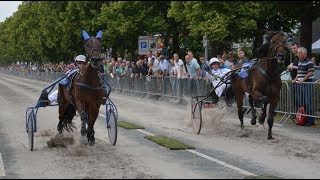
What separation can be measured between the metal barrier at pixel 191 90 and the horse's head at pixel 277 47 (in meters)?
2.90

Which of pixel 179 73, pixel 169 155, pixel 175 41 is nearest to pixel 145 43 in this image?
pixel 175 41

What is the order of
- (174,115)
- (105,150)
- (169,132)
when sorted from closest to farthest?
(105,150) → (169,132) → (174,115)

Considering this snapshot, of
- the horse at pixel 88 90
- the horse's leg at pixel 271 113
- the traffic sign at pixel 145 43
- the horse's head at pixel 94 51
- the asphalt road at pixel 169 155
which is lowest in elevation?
the asphalt road at pixel 169 155

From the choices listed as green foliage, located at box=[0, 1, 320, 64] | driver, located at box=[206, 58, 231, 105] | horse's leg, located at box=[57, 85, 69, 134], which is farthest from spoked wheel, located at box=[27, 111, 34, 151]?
driver, located at box=[206, 58, 231, 105]

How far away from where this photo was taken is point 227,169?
8719 millimetres

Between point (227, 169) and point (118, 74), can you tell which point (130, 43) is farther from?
point (227, 169)

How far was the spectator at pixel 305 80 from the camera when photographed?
14608mm

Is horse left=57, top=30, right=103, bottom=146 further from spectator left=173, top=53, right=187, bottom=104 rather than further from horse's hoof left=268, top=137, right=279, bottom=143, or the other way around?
spectator left=173, top=53, right=187, bottom=104

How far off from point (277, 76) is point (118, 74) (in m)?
19.8

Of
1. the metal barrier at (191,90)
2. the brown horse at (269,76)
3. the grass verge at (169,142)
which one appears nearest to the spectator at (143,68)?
the metal barrier at (191,90)

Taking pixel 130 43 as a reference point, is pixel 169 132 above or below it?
below

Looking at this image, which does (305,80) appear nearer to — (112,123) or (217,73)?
(217,73)

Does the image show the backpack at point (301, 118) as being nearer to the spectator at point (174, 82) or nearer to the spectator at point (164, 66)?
the spectator at point (174, 82)

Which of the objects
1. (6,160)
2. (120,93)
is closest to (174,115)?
(6,160)
